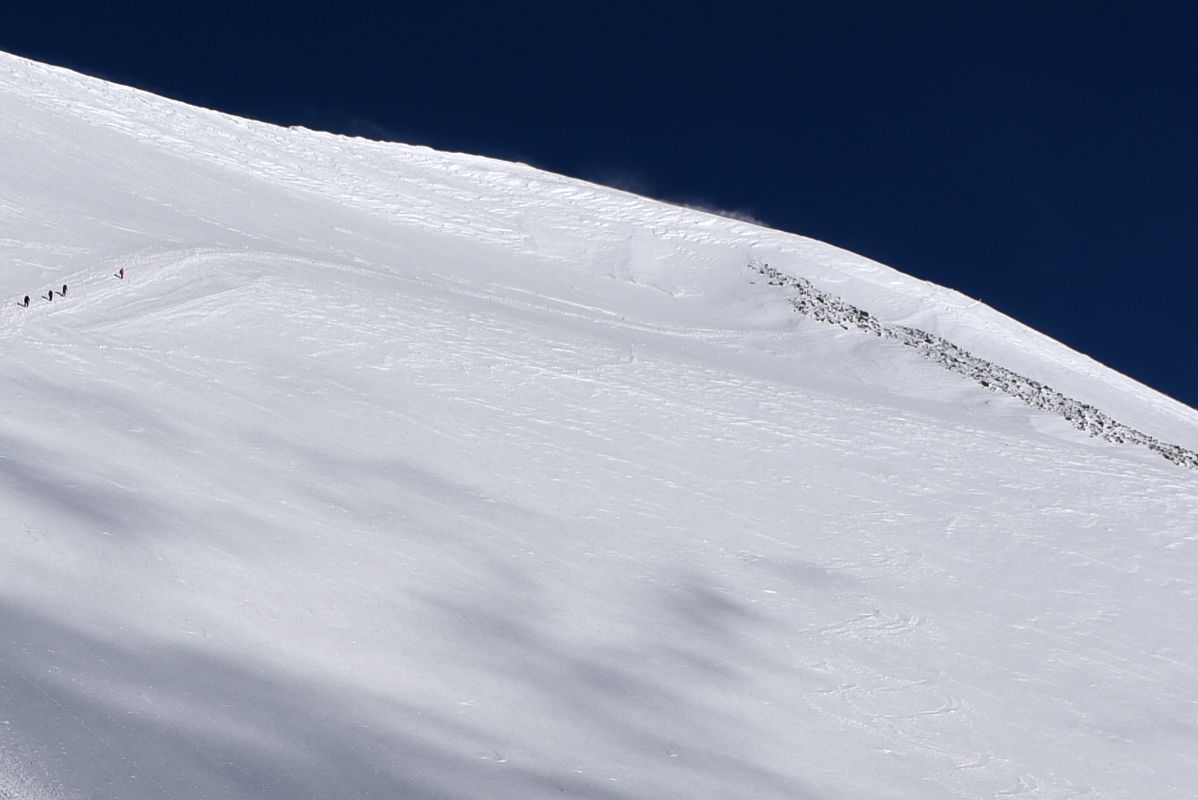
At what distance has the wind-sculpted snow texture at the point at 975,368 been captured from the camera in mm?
20109

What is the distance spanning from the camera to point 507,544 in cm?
1009

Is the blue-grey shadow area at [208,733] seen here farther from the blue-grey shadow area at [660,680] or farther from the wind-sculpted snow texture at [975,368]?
the wind-sculpted snow texture at [975,368]

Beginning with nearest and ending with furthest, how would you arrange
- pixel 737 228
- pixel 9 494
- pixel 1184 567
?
pixel 9 494 < pixel 1184 567 < pixel 737 228

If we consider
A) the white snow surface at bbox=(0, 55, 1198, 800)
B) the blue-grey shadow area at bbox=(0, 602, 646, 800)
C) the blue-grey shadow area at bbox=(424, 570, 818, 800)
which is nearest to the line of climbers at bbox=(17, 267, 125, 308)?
the white snow surface at bbox=(0, 55, 1198, 800)

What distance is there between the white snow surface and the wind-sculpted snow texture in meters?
0.74

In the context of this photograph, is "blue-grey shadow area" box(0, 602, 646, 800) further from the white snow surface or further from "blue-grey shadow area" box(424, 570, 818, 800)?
"blue-grey shadow area" box(424, 570, 818, 800)

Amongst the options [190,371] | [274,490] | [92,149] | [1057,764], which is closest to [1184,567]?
[1057,764]

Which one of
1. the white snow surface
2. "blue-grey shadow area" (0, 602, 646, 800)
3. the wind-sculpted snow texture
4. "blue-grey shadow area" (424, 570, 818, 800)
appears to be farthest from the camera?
the wind-sculpted snow texture

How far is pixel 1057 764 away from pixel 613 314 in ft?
47.3

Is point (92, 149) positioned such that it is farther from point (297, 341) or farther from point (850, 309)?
point (850, 309)

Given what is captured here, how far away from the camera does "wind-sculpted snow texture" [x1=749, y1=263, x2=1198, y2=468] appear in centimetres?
2011

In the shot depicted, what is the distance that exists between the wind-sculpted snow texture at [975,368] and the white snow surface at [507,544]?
2.42 feet

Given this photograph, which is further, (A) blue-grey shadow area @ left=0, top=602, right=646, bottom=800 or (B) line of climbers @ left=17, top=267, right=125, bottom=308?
(B) line of climbers @ left=17, top=267, right=125, bottom=308

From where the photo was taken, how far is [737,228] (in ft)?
102
